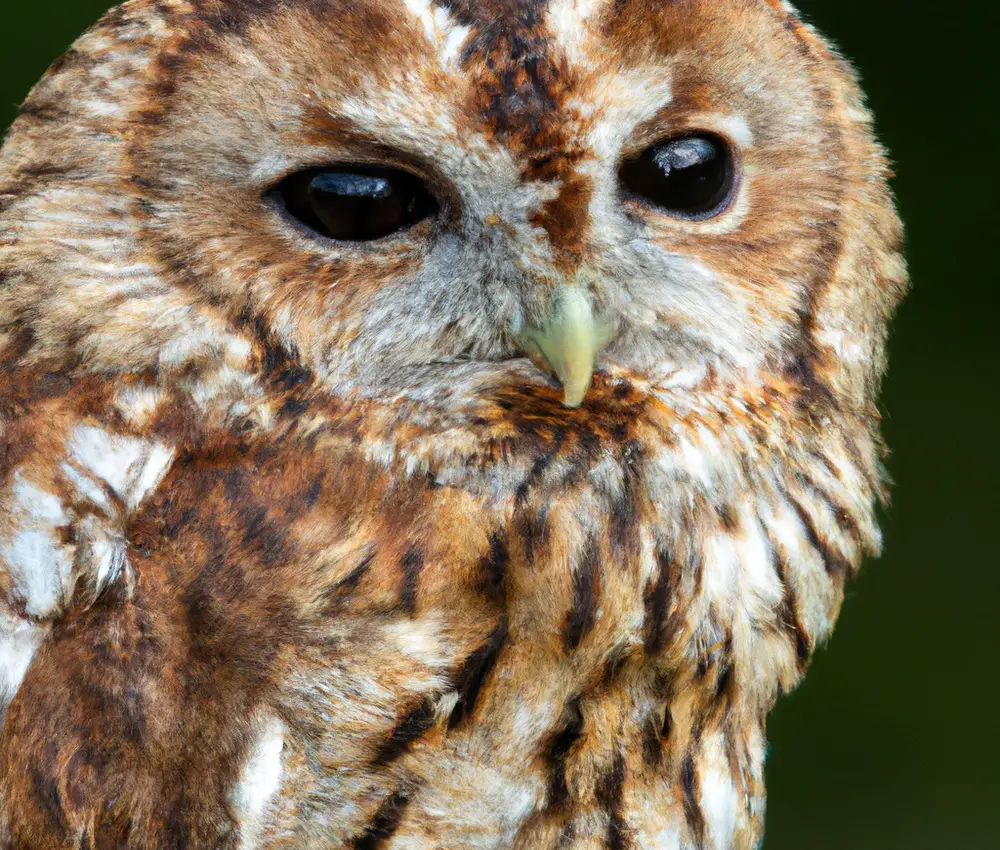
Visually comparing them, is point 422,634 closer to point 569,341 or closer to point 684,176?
point 569,341

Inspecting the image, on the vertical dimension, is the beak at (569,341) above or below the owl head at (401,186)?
below

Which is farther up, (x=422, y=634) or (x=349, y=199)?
(x=349, y=199)

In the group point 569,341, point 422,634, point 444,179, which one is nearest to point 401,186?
point 444,179

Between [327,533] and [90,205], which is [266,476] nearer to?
[327,533]

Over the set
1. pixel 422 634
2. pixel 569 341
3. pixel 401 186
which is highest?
pixel 401 186

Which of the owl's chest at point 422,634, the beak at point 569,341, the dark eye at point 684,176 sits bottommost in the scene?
the owl's chest at point 422,634

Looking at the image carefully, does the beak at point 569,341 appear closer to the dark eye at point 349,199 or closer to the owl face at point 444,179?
the owl face at point 444,179

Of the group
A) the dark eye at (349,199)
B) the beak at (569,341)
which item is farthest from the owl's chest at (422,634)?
the dark eye at (349,199)
